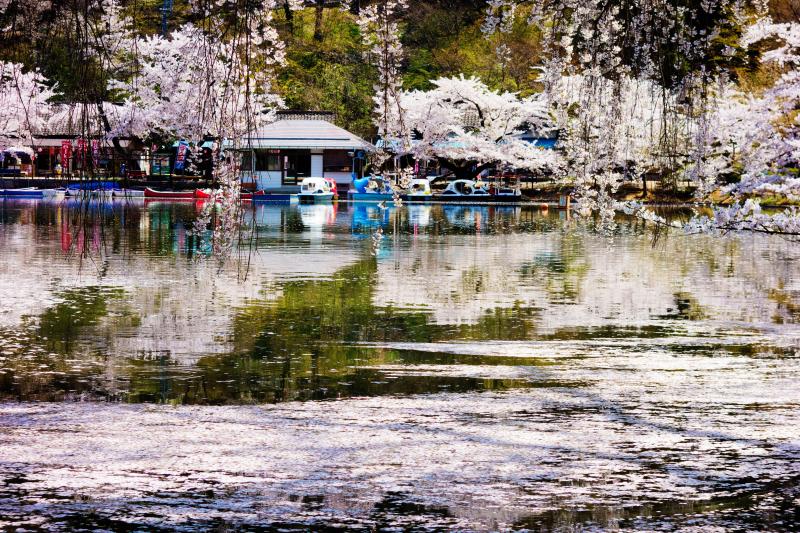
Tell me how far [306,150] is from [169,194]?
10.5 metres

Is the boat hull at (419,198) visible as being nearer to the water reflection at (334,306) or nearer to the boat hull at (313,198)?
the boat hull at (313,198)

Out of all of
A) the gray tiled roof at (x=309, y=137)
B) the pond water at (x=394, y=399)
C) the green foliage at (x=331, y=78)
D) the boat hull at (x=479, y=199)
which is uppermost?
the green foliage at (x=331, y=78)

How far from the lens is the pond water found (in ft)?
24.8

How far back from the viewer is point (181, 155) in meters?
61.7

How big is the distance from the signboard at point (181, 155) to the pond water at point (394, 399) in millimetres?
36988

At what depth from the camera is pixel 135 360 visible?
13055 millimetres

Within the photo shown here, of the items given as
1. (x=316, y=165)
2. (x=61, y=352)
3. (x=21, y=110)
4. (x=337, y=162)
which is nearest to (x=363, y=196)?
(x=316, y=165)

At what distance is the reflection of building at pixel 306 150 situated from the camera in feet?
208

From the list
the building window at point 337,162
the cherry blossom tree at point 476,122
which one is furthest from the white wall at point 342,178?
the cherry blossom tree at point 476,122

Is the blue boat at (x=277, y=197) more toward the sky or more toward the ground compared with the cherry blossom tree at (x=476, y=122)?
more toward the ground

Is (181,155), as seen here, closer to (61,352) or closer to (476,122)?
(476,122)

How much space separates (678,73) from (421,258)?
20842 millimetres

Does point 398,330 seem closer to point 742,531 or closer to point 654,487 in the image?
point 654,487

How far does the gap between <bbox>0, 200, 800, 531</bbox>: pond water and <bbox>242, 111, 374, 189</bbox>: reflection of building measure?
3967 cm
